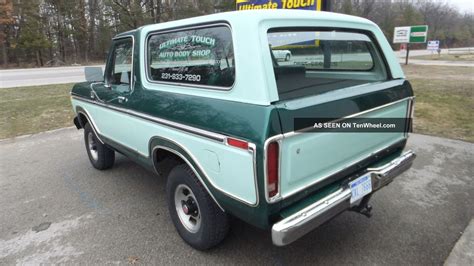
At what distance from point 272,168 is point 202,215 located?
0.89 metres

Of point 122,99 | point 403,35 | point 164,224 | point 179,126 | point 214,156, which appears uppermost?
point 403,35

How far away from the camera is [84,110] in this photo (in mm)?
4418

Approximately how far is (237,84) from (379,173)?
1.36 m

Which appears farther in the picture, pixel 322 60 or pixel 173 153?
pixel 322 60

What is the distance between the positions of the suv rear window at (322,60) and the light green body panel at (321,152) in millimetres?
415

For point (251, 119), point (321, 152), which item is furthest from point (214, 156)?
point (321, 152)

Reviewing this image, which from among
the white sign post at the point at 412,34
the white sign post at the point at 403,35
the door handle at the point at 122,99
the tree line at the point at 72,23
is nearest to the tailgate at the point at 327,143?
the door handle at the point at 122,99

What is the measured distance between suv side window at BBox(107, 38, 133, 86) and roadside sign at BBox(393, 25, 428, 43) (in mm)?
25371

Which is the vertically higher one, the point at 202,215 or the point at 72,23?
the point at 72,23

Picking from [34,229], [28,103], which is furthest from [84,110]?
[28,103]

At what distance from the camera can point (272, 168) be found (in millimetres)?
1968

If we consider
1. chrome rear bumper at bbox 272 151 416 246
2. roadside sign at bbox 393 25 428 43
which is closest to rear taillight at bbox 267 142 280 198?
chrome rear bumper at bbox 272 151 416 246

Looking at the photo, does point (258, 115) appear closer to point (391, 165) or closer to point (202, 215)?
point (202, 215)

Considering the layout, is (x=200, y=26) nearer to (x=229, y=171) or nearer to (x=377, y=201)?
(x=229, y=171)
